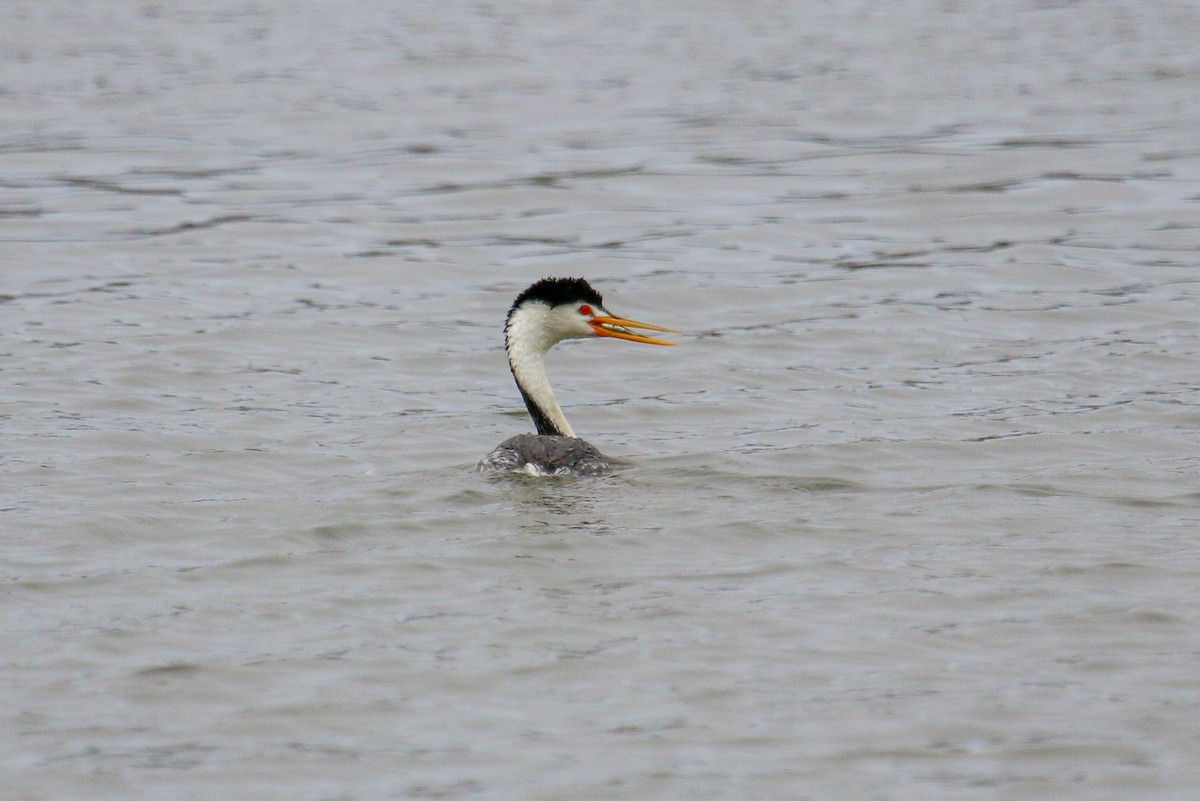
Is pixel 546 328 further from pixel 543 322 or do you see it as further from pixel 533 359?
pixel 533 359

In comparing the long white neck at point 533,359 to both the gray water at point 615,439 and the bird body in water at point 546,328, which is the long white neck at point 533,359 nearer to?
the bird body in water at point 546,328

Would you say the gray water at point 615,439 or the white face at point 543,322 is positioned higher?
the white face at point 543,322

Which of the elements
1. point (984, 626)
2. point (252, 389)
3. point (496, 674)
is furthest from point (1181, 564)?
point (252, 389)

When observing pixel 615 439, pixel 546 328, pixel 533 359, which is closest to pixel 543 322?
pixel 546 328

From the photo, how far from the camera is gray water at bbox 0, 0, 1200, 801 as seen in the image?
6.97 meters

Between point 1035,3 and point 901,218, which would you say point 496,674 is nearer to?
point 901,218

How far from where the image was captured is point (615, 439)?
39.7ft

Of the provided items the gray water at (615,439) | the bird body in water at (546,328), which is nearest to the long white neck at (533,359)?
the bird body in water at (546,328)

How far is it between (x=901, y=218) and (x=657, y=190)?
305 cm

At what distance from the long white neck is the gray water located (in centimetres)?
58

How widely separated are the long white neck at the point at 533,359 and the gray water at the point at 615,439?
582 mm

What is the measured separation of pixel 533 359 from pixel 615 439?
1107 mm

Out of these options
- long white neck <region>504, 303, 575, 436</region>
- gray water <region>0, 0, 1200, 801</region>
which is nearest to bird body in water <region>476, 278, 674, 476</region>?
long white neck <region>504, 303, 575, 436</region>

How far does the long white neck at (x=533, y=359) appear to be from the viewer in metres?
11.2
